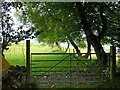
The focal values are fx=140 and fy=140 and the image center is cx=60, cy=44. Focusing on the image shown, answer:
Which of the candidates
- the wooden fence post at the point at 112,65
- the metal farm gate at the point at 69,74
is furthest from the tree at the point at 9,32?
the wooden fence post at the point at 112,65

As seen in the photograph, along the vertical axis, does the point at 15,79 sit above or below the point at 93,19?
below

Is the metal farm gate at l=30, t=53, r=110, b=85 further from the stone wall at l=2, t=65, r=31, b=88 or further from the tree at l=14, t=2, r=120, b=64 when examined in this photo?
the tree at l=14, t=2, r=120, b=64

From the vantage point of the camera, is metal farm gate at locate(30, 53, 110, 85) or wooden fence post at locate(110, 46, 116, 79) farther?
wooden fence post at locate(110, 46, 116, 79)

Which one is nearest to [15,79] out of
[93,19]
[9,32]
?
[9,32]

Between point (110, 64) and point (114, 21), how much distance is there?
368cm

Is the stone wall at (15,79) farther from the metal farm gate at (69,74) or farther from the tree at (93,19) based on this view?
the tree at (93,19)

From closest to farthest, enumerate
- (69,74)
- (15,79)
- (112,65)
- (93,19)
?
(15,79), (112,65), (69,74), (93,19)

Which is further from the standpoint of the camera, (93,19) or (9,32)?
(93,19)

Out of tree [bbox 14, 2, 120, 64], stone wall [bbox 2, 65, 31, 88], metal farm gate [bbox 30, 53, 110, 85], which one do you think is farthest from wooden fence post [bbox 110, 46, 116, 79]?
stone wall [bbox 2, 65, 31, 88]

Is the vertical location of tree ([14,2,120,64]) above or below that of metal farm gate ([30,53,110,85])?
above

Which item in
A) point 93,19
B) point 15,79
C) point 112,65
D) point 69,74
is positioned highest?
point 93,19

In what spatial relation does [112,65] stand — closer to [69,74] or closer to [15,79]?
[69,74]

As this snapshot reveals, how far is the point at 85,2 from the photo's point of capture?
735cm

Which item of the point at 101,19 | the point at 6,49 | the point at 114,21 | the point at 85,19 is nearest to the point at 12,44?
the point at 6,49
